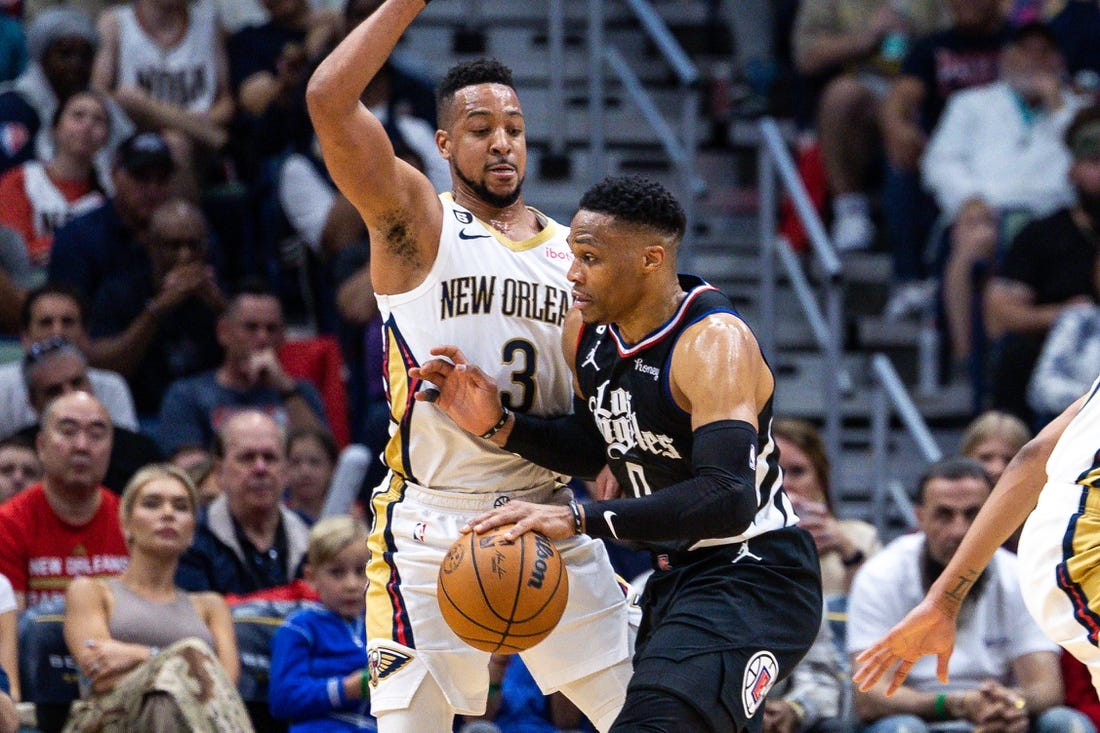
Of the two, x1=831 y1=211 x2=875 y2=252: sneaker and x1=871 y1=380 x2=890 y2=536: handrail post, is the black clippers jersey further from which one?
x1=831 y1=211 x2=875 y2=252: sneaker

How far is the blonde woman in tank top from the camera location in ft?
21.6

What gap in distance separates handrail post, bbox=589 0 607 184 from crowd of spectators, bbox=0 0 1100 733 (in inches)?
42.8

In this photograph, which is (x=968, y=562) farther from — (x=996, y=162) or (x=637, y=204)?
(x=996, y=162)

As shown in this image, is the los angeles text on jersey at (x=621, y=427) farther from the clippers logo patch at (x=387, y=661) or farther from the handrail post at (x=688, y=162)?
the handrail post at (x=688, y=162)

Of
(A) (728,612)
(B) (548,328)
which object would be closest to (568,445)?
(B) (548,328)

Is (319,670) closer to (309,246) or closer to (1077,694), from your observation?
(1077,694)

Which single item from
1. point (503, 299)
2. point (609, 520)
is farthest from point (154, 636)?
point (609, 520)

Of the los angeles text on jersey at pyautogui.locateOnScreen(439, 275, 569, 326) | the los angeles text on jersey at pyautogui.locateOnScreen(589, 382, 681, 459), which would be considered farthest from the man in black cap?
the los angeles text on jersey at pyautogui.locateOnScreen(589, 382, 681, 459)

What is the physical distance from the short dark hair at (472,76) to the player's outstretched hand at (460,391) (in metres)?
0.87

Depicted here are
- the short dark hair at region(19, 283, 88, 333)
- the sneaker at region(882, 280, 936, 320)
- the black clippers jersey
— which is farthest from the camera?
the sneaker at region(882, 280, 936, 320)

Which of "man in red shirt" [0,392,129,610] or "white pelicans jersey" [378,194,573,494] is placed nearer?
"white pelicans jersey" [378,194,573,494]

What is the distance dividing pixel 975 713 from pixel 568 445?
9.30 feet

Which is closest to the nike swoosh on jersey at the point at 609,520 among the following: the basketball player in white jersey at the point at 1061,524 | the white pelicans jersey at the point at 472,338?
the white pelicans jersey at the point at 472,338

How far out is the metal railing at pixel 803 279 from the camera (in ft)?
32.6
